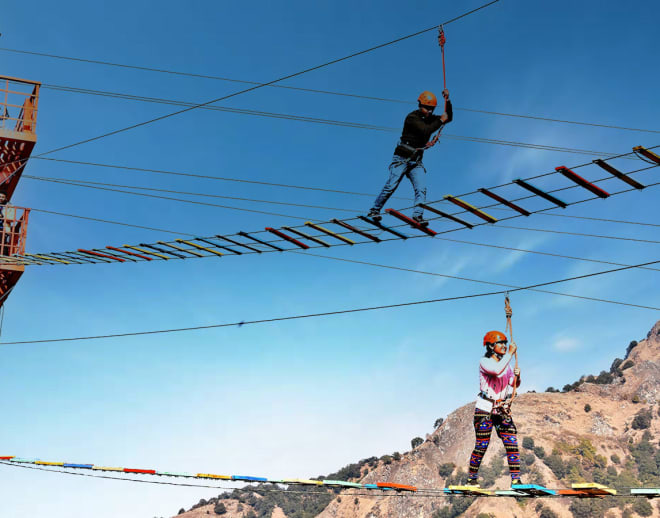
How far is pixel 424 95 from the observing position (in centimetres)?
1736

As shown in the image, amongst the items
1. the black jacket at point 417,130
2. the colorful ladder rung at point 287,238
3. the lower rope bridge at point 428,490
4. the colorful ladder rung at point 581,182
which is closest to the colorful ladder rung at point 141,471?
the lower rope bridge at point 428,490

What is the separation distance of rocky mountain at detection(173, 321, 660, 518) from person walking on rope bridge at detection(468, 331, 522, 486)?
106 m

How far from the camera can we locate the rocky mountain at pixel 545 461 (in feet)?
396

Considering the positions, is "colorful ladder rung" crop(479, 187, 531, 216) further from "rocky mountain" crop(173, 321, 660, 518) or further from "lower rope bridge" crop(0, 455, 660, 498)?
"rocky mountain" crop(173, 321, 660, 518)

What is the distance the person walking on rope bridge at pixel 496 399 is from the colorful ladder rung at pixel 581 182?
366cm

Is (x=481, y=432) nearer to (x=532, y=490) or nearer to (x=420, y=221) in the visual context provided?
(x=532, y=490)

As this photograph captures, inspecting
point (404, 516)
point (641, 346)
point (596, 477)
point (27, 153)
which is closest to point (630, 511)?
point (596, 477)

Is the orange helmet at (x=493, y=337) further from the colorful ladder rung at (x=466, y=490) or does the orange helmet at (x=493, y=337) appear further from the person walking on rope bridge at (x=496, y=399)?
the colorful ladder rung at (x=466, y=490)

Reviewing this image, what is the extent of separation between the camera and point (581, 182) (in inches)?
556

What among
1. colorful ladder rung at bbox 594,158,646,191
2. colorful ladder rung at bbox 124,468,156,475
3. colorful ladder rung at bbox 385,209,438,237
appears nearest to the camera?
colorful ladder rung at bbox 594,158,646,191

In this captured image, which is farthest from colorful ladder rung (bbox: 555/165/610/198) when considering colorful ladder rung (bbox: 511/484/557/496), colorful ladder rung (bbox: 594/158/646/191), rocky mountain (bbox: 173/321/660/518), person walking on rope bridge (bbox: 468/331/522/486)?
rocky mountain (bbox: 173/321/660/518)

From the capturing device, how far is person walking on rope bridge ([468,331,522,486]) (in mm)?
16094

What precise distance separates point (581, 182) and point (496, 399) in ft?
16.1

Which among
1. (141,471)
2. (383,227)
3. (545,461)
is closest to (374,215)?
(383,227)
